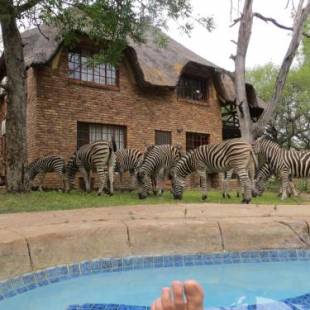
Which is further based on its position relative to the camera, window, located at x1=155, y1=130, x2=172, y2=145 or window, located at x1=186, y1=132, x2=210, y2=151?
window, located at x1=186, y1=132, x2=210, y2=151

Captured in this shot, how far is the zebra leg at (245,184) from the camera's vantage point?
32.4ft

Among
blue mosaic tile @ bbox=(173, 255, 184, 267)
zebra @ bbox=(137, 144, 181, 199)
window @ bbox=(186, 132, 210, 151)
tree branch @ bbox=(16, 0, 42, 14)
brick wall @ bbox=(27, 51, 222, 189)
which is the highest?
tree branch @ bbox=(16, 0, 42, 14)

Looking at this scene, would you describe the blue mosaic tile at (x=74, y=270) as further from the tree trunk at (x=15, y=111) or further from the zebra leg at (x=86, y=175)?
the zebra leg at (x=86, y=175)

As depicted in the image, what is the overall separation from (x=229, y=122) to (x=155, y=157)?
418 inches

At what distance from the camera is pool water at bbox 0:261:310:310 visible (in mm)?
3854

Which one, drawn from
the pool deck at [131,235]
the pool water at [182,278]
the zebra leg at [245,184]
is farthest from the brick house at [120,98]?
the pool water at [182,278]

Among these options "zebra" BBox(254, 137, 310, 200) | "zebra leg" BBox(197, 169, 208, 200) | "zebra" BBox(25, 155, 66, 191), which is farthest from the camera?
"zebra" BBox(25, 155, 66, 191)

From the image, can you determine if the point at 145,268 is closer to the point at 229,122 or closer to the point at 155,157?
the point at 155,157

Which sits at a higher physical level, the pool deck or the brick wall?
the brick wall

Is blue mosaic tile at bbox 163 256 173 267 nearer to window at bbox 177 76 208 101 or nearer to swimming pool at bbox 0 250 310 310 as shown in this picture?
swimming pool at bbox 0 250 310 310

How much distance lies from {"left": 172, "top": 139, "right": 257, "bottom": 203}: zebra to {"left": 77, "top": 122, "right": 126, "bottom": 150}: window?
4.93 m

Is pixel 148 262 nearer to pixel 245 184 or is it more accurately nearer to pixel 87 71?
pixel 245 184

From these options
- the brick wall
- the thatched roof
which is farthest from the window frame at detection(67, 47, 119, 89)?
the thatched roof

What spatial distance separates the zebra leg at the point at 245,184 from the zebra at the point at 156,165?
2.47 m
